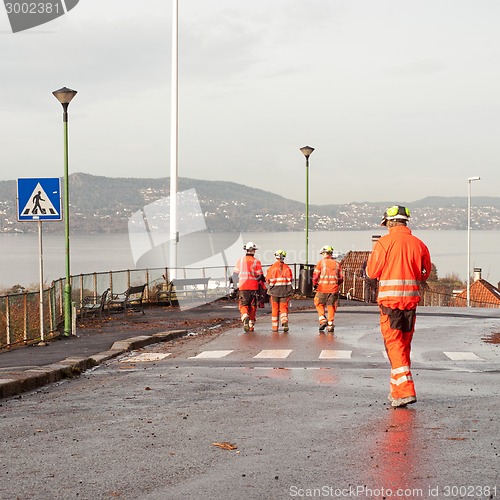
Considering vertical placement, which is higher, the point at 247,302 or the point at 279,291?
the point at 279,291

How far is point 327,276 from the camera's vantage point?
74.4ft

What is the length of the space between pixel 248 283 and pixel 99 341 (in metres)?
3.71

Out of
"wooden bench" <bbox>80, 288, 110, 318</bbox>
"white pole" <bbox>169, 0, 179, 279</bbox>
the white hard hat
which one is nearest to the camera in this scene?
the white hard hat

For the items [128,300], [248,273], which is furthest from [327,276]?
[128,300]

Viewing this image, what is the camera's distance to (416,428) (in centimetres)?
915

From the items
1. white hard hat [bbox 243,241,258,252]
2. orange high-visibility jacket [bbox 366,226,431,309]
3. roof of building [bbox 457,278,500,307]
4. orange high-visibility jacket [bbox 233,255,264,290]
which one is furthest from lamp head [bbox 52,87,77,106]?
roof of building [bbox 457,278,500,307]

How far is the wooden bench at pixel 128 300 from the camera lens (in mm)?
29608

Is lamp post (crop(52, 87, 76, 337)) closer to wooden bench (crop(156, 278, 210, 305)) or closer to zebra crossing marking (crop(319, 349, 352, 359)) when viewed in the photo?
zebra crossing marking (crop(319, 349, 352, 359))

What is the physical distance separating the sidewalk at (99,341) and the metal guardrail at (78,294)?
72 centimetres

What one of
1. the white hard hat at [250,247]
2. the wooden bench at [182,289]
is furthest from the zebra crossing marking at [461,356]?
the wooden bench at [182,289]

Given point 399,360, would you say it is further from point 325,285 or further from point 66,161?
point 66,161

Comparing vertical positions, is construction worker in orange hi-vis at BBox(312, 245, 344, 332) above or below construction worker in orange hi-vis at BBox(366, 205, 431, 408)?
below

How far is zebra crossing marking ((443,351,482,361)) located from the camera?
1677 centimetres

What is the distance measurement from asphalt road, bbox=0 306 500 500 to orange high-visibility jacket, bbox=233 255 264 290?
19.2 feet
